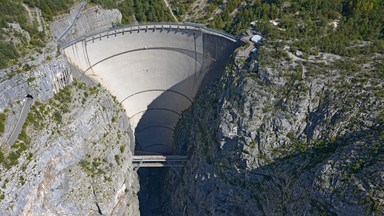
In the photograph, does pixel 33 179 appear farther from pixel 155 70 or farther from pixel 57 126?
pixel 155 70

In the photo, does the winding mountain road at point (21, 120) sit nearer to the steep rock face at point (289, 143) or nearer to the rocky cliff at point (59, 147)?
the rocky cliff at point (59, 147)

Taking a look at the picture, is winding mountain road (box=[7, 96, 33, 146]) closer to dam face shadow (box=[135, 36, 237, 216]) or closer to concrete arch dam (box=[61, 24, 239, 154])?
concrete arch dam (box=[61, 24, 239, 154])

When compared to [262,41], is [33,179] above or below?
below

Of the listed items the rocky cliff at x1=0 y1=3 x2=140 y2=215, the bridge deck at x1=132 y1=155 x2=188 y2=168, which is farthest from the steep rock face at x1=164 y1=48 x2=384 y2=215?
the rocky cliff at x1=0 y1=3 x2=140 y2=215

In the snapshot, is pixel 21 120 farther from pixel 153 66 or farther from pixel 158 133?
pixel 158 133

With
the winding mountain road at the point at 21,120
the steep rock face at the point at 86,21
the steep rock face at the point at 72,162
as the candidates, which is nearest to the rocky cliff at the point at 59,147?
the steep rock face at the point at 72,162

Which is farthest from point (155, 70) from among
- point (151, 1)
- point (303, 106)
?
point (303, 106)

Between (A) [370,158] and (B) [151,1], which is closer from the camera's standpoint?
(A) [370,158]
